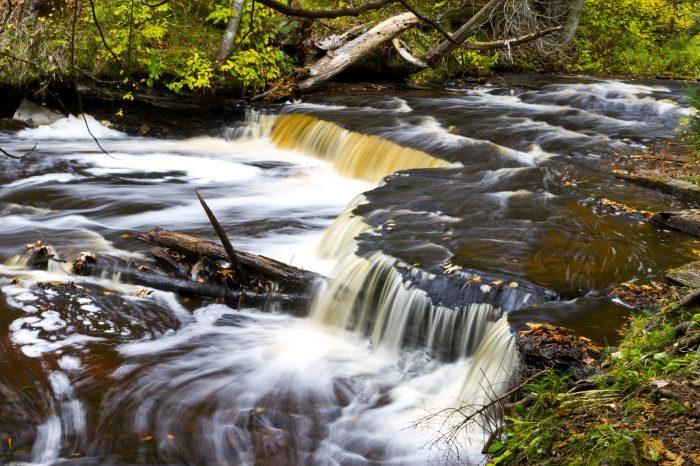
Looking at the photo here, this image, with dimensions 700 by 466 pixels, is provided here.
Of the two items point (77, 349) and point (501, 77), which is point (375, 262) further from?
point (501, 77)

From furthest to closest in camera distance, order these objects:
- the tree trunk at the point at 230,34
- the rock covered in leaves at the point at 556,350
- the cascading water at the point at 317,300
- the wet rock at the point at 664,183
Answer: the tree trunk at the point at 230,34, the wet rock at the point at 664,183, the cascading water at the point at 317,300, the rock covered in leaves at the point at 556,350

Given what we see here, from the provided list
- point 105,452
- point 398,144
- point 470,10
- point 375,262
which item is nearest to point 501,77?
point 470,10

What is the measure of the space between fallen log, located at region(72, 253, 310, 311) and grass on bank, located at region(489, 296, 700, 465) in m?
2.95

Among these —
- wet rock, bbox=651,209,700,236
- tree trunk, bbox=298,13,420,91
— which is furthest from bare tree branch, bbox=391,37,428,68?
wet rock, bbox=651,209,700,236

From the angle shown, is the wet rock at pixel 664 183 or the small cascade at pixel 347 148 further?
the small cascade at pixel 347 148

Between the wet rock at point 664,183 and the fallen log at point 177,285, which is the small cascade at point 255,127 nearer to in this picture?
the fallen log at point 177,285

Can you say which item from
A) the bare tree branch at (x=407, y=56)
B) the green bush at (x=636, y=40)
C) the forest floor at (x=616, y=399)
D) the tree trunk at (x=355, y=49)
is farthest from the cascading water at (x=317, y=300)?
the green bush at (x=636, y=40)

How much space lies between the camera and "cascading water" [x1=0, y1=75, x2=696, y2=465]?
4.99 meters

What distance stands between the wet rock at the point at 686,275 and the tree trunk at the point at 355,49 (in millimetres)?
9582

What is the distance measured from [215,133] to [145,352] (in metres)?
8.25

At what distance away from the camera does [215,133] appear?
44.7ft

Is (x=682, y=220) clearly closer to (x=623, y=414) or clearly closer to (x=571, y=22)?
(x=623, y=414)

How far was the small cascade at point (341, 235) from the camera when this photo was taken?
25.3 feet

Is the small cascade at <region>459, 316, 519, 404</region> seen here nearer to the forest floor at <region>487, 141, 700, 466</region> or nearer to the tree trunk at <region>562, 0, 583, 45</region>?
the forest floor at <region>487, 141, 700, 466</region>
